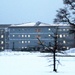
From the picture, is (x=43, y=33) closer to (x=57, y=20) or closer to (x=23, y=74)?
(x=57, y=20)

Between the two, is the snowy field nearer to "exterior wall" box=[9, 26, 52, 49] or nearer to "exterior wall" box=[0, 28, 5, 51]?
"exterior wall" box=[9, 26, 52, 49]

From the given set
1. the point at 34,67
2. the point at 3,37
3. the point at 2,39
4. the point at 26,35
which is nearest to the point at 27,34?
the point at 26,35

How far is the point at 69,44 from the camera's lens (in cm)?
12600

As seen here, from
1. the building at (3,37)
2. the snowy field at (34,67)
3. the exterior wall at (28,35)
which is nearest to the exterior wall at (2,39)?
the building at (3,37)

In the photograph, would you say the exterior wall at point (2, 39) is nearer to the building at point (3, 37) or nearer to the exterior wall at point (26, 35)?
the building at point (3, 37)

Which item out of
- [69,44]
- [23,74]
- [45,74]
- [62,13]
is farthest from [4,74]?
[69,44]

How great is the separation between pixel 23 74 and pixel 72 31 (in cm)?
2145

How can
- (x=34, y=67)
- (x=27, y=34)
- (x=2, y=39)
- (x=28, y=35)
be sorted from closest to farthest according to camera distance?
(x=34, y=67)
(x=28, y=35)
(x=27, y=34)
(x=2, y=39)

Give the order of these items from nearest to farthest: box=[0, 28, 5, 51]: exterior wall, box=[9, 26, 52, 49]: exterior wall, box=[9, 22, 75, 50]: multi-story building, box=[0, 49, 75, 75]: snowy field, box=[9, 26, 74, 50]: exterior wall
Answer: box=[0, 49, 75, 75]: snowy field < box=[9, 22, 75, 50]: multi-story building < box=[9, 26, 74, 50]: exterior wall < box=[9, 26, 52, 49]: exterior wall < box=[0, 28, 5, 51]: exterior wall

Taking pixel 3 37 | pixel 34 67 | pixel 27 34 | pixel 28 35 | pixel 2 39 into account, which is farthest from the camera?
pixel 3 37

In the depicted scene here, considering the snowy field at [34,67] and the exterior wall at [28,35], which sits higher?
the exterior wall at [28,35]

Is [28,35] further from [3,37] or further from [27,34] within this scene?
[3,37]

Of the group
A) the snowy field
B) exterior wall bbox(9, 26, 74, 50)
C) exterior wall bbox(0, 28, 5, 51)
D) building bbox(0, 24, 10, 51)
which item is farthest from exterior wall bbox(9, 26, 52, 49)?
the snowy field

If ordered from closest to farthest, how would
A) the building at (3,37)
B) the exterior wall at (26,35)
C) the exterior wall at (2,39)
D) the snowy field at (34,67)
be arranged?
the snowy field at (34,67) < the exterior wall at (26,35) < the building at (3,37) < the exterior wall at (2,39)
